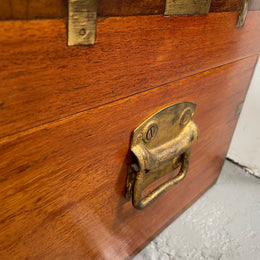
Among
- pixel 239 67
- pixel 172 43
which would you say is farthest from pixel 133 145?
pixel 239 67

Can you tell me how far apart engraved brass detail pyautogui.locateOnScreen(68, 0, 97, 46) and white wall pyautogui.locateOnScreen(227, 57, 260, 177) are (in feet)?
2.90

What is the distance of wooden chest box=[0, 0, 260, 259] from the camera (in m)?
0.32

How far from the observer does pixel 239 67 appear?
2.35 feet

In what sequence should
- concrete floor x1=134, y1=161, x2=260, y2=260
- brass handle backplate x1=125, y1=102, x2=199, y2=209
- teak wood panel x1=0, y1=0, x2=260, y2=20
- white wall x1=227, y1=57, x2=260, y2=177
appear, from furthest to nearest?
1. white wall x1=227, y1=57, x2=260, y2=177
2. concrete floor x1=134, y1=161, x2=260, y2=260
3. brass handle backplate x1=125, y1=102, x2=199, y2=209
4. teak wood panel x1=0, y1=0, x2=260, y2=20

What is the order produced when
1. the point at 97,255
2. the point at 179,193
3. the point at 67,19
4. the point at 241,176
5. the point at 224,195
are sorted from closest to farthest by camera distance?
1. the point at 67,19
2. the point at 97,255
3. the point at 179,193
4. the point at 224,195
5. the point at 241,176

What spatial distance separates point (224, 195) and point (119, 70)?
0.82 m

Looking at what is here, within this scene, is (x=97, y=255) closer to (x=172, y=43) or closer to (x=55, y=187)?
(x=55, y=187)

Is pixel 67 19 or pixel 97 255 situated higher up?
pixel 67 19

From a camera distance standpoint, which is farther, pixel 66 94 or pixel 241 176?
pixel 241 176

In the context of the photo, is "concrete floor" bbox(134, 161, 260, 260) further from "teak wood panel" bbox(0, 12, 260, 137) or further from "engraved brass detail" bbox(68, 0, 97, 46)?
"engraved brass detail" bbox(68, 0, 97, 46)

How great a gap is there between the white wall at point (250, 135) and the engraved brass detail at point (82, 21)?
0.88 metres

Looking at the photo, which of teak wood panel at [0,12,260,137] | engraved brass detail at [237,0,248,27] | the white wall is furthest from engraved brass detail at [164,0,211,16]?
the white wall

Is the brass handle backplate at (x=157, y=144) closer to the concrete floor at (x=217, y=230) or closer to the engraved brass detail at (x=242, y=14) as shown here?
the engraved brass detail at (x=242, y=14)

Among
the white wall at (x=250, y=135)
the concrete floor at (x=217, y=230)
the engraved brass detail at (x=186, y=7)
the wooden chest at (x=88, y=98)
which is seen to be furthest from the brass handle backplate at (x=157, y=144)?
the white wall at (x=250, y=135)
